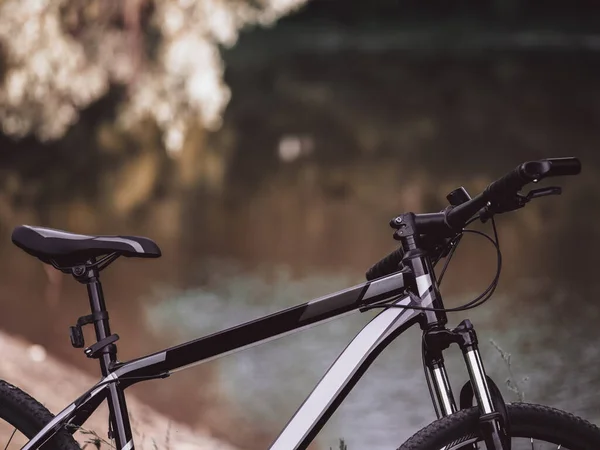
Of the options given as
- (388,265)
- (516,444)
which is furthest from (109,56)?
(516,444)

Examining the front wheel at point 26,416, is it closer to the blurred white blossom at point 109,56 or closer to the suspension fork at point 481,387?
the suspension fork at point 481,387

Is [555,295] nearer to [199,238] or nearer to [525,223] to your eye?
[525,223]

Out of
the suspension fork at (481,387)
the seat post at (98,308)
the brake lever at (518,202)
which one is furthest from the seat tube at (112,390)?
the brake lever at (518,202)

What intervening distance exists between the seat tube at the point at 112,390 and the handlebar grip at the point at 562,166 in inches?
31.4

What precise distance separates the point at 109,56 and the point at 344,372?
1178 centimetres

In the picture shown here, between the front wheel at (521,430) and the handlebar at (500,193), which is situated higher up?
the handlebar at (500,193)

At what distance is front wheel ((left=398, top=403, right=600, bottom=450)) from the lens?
5.10 feet

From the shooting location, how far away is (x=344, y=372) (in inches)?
64.6

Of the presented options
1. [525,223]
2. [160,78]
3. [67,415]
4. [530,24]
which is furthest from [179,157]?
[530,24]

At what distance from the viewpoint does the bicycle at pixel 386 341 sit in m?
1.55

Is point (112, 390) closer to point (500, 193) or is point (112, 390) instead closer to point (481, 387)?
point (481, 387)

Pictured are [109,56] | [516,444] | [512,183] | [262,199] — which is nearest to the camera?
[512,183]

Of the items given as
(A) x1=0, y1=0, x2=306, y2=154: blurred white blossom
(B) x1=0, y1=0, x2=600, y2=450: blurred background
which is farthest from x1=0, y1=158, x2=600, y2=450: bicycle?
(A) x1=0, y1=0, x2=306, y2=154: blurred white blossom

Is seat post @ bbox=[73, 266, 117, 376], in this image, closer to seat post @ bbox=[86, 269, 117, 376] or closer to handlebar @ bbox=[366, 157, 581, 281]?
seat post @ bbox=[86, 269, 117, 376]
